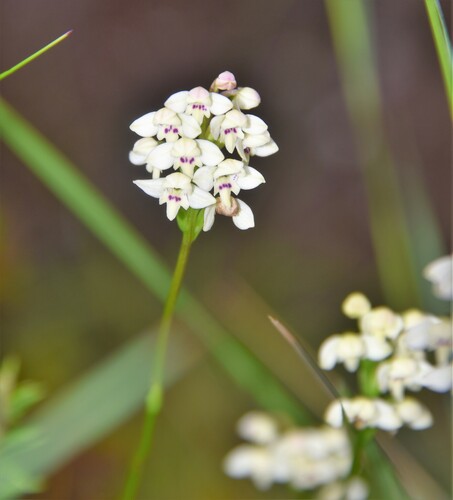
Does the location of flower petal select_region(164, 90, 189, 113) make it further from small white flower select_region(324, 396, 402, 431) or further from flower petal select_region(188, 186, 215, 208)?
small white flower select_region(324, 396, 402, 431)

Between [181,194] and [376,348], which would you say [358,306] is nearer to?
[376,348]

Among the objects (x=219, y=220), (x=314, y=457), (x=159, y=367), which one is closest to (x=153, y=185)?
(x=159, y=367)

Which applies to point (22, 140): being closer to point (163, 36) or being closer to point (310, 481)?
point (310, 481)

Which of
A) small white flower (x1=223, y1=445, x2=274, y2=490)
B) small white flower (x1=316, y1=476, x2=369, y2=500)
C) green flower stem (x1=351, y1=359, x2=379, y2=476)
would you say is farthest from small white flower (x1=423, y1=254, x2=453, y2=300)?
small white flower (x1=223, y1=445, x2=274, y2=490)

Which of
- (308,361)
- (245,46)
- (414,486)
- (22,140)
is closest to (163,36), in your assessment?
(245,46)

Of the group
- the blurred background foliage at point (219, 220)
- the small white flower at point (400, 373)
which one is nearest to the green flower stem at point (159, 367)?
the small white flower at point (400, 373)

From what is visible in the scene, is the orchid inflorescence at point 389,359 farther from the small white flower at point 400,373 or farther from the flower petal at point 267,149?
the flower petal at point 267,149
